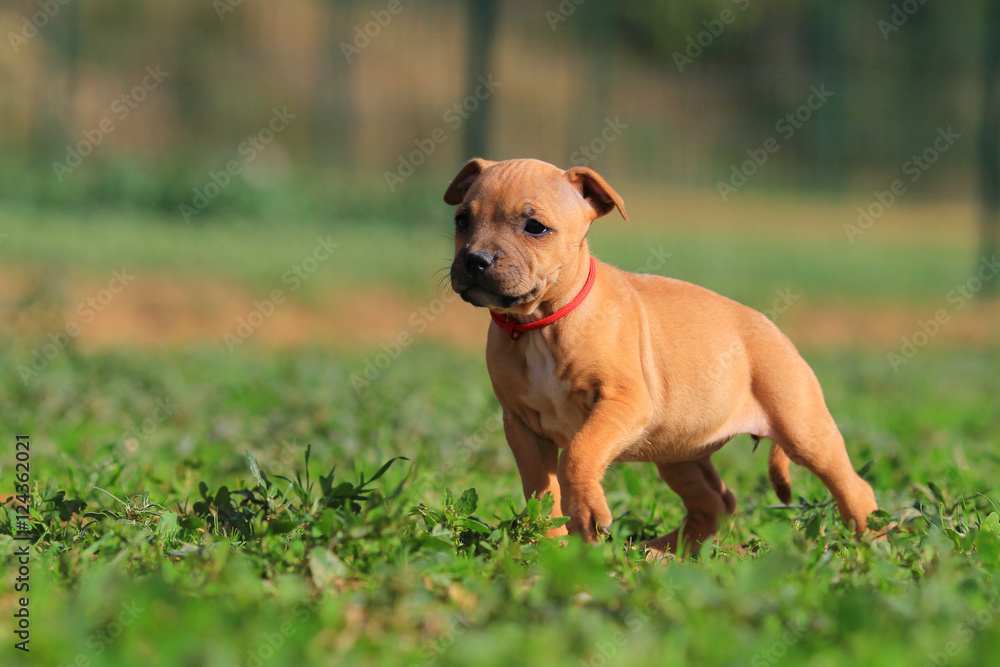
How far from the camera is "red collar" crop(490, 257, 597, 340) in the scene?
11.3ft

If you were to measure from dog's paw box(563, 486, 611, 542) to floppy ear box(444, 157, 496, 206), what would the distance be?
125 centimetres

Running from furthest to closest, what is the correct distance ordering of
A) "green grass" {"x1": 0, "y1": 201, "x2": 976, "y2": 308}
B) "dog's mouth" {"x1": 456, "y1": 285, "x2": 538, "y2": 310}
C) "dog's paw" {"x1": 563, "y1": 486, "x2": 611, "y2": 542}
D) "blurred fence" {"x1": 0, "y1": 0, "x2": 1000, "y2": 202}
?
"blurred fence" {"x1": 0, "y1": 0, "x2": 1000, "y2": 202} < "green grass" {"x1": 0, "y1": 201, "x2": 976, "y2": 308} < "dog's mouth" {"x1": 456, "y1": 285, "x2": 538, "y2": 310} < "dog's paw" {"x1": 563, "y1": 486, "x2": 611, "y2": 542}

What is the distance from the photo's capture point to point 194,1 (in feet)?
60.3

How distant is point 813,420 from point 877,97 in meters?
18.7

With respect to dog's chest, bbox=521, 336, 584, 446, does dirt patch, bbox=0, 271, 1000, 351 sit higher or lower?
lower

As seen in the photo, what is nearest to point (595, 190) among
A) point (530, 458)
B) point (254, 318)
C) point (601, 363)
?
point (601, 363)

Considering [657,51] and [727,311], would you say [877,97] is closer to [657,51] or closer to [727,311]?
[657,51]

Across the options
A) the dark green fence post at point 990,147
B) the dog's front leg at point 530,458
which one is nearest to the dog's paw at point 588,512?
the dog's front leg at point 530,458

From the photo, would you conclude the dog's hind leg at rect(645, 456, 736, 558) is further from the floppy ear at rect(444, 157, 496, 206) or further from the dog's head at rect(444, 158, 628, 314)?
the floppy ear at rect(444, 157, 496, 206)

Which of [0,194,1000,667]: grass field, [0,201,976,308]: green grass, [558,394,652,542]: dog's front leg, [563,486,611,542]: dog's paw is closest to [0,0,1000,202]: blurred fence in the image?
[0,201,976,308]: green grass

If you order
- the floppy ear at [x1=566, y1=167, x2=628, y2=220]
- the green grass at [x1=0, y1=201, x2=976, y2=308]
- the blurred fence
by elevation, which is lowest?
the green grass at [x1=0, y1=201, x2=976, y2=308]

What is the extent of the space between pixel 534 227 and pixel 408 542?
3.94 feet

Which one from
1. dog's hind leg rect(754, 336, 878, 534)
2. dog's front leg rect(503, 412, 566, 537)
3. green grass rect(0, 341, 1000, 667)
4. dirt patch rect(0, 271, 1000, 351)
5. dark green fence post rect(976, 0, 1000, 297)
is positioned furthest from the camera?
dark green fence post rect(976, 0, 1000, 297)

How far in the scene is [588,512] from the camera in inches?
125
